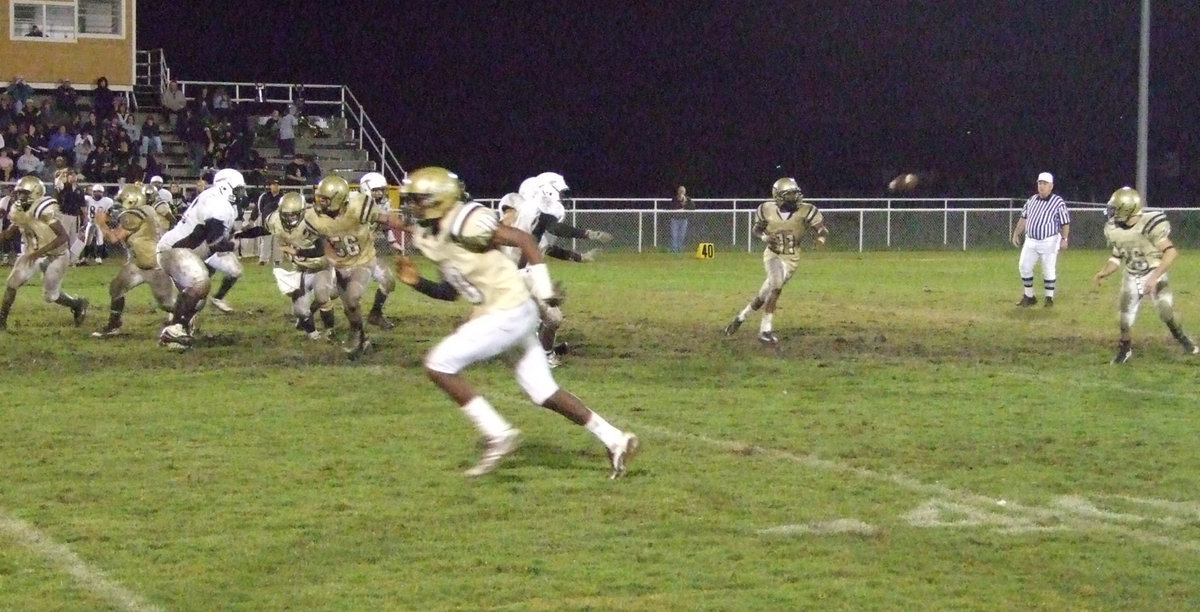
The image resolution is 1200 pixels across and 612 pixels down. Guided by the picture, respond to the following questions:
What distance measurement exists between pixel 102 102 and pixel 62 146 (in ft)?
6.23

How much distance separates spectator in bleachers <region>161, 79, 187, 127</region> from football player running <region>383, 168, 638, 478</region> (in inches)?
1011

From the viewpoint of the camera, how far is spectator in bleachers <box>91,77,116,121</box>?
2961 cm

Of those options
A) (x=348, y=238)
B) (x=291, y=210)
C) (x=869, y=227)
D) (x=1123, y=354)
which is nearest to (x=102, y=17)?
(x=869, y=227)

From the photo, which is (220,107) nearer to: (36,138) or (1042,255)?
(36,138)

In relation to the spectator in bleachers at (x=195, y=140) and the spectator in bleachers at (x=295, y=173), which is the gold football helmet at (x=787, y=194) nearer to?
the spectator in bleachers at (x=295, y=173)

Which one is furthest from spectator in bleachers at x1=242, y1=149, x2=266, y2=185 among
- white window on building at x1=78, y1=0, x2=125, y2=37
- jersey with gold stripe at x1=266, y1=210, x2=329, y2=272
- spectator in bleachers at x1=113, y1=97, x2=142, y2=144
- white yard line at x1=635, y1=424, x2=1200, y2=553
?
white yard line at x1=635, y1=424, x2=1200, y2=553

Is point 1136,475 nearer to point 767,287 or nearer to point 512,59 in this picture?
point 767,287

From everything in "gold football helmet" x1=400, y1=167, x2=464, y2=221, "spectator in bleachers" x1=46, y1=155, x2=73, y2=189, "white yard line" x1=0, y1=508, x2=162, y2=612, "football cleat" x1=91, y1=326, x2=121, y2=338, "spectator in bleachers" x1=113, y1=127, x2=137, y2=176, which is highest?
"spectator in bleachers" x1=113, y1=127, x2=137, y2=176

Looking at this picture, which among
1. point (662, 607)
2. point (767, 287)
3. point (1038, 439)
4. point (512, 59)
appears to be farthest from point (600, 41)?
point (662, 607)

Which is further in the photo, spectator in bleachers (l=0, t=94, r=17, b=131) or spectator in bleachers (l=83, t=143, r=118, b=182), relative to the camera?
spectator in bleachers (l=0, t=94, r=17, b=131)

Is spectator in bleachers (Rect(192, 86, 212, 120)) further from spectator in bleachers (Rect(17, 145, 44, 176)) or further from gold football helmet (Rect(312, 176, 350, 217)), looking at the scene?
gold football helmet (Rect(312, 176, 350, 217))

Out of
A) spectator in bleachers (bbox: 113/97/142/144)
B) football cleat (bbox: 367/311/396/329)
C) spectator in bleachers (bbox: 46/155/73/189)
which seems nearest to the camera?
football cleat (bbox: 367/311/396/329)

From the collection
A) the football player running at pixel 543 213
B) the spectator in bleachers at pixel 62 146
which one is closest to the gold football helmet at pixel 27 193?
the football player running at pixel 543 213

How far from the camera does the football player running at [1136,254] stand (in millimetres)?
11969
